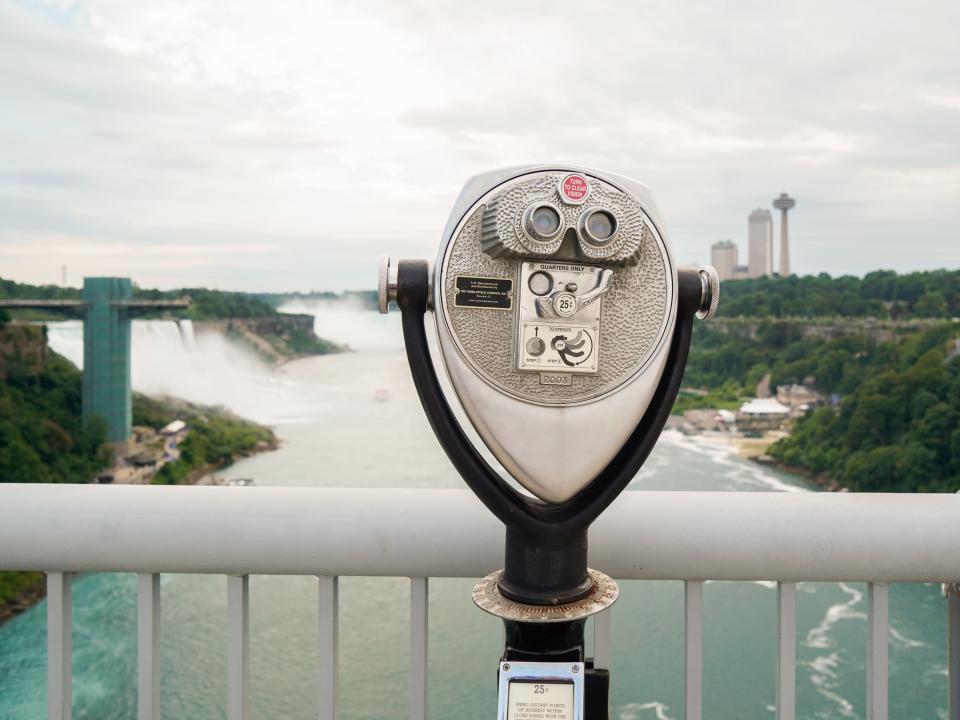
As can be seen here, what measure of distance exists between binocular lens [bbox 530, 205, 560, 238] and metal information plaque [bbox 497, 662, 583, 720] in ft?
1.54

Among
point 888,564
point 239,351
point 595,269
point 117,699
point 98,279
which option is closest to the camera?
point 595,269

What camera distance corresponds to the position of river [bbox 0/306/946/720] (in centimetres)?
1672

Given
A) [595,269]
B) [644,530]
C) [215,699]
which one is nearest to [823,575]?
[644,530]

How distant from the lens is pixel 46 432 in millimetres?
27344

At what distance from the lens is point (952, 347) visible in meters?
23.8

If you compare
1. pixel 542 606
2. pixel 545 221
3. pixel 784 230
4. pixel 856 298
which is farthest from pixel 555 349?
pixel 784 230

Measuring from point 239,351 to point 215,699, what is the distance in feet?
51.2

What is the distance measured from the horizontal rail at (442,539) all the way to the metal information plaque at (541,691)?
0.68 feet

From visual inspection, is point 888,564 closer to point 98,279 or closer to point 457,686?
point 457,686

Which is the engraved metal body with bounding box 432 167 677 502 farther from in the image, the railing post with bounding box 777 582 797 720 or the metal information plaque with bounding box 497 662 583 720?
the railing post with bounding box 777 582 797 720

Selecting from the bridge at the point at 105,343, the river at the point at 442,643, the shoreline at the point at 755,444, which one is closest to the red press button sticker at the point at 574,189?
the river at the point at 442,643

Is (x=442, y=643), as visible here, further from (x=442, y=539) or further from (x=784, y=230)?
(x=784, y=230)

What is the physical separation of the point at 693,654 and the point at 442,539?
37 cm

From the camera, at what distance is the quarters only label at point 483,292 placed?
88 centimetres
